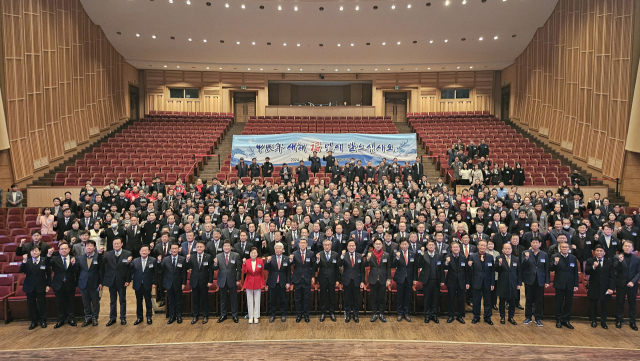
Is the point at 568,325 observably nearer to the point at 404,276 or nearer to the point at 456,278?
the point at 456,278

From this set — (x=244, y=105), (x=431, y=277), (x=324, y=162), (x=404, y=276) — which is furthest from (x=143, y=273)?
(x=244, y=105)

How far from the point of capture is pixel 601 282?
A: 5.71 m

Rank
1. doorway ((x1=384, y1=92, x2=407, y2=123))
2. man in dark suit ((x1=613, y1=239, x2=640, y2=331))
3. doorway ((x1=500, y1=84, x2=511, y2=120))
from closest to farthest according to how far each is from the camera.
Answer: man in dark suit ((x1=613, y1=239, x2=640, y2=331)), doorway ((x1=500, y1=84, x2=511, y2=120)), doorway ((x1=384, y1=92, x2=407, y2=123))

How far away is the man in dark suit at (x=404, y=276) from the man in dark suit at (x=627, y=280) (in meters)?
2.69

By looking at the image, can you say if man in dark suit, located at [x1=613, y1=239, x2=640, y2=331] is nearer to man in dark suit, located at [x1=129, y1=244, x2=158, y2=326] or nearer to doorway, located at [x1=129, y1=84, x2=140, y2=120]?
man in dark suit, located at [x1=129, y1=244, x2=158, y2=326]

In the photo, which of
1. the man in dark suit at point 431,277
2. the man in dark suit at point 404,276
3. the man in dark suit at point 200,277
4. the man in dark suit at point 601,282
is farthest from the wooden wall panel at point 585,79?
the man in dark suit at point 200,277

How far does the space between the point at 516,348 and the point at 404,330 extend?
1.36 m

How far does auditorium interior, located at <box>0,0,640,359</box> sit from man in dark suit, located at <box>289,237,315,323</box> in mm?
57

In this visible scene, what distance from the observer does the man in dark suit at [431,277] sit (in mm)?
A: 5852

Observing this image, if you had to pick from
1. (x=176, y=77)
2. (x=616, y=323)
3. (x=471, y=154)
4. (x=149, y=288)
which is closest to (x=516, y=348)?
(x=616, y=323)

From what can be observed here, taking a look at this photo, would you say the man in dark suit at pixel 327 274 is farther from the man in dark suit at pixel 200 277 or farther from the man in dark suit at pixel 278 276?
the man in dark suit at pixel 200 277

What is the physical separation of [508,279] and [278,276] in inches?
124

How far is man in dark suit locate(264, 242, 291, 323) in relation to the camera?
586 centimetres

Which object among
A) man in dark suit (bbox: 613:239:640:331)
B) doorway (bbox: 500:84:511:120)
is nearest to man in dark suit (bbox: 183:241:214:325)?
man in dark suit (bbox: 613:239:640:331)
